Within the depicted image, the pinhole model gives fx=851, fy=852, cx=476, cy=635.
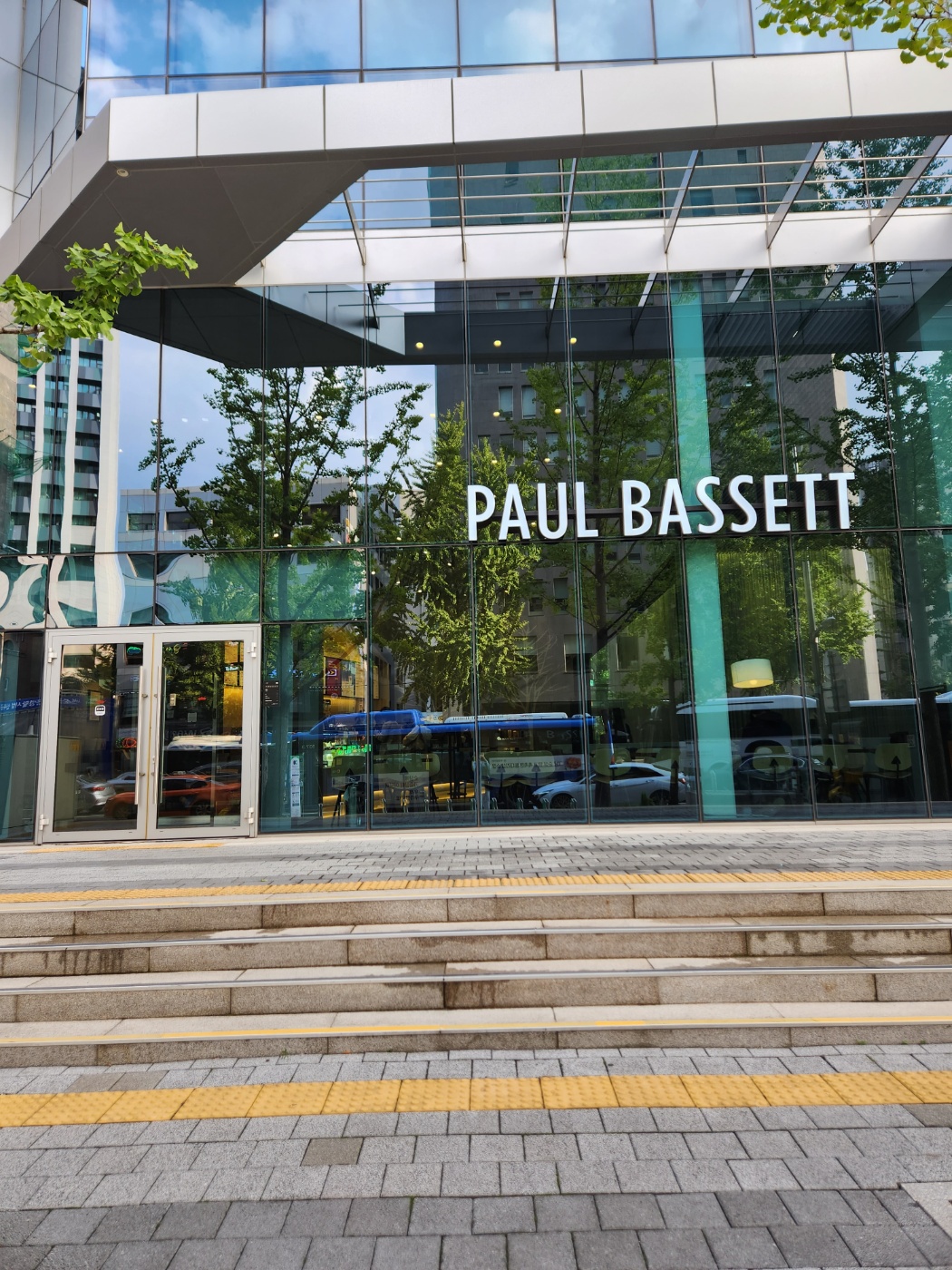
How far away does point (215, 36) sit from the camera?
12.7 m

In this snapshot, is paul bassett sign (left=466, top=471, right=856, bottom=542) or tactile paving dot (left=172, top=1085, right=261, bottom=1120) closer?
tactile paving dot (left=172, top=1085, right=261, bottom=1120)

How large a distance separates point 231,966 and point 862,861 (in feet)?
18.2

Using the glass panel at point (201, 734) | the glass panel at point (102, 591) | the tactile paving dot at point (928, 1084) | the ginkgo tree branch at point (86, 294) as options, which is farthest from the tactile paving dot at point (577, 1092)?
the glass panel at point (102, 591)

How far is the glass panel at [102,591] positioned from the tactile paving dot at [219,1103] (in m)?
9.00

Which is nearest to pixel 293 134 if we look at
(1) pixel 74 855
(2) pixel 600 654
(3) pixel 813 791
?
(2) pixel 600 654

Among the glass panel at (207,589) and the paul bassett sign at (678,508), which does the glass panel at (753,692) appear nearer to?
the paul bassett sign at (678,508)

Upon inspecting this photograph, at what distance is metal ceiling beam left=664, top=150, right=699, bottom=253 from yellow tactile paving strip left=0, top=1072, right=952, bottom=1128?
10.8 metres

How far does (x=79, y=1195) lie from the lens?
3.52 metres

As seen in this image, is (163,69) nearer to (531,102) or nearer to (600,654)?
(531,102)

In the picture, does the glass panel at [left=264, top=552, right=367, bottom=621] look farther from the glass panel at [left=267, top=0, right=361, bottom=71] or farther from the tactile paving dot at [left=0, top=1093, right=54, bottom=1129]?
the tactile paving dot at [left=0, top=1093, right=54, bottom=1129]

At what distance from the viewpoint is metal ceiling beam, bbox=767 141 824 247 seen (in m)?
11.6

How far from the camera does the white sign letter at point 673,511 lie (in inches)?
487

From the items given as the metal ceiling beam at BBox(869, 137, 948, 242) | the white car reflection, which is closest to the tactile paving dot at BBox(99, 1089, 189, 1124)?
the white car reflection

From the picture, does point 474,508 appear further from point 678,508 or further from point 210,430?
point 210,430
